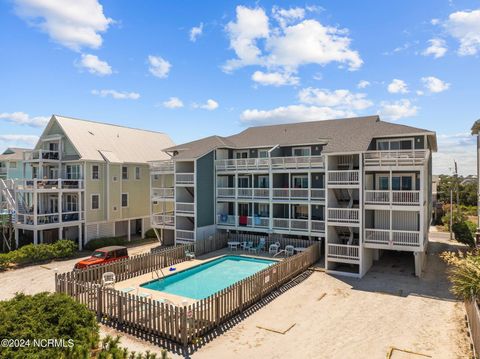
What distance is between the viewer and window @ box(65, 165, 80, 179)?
30.0 m

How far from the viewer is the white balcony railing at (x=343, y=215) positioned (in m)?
20.6

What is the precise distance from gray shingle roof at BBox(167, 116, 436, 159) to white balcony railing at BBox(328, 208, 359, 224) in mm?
3921

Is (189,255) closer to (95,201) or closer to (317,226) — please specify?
(317,226)

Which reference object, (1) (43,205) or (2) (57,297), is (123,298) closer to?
(2) (57,297)

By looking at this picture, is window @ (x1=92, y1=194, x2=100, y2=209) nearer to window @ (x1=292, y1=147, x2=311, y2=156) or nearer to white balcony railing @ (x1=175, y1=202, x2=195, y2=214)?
white balcony railing @ (x1=175, y1=202, x2=195, y2=214)

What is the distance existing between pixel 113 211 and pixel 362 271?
23.0 metres

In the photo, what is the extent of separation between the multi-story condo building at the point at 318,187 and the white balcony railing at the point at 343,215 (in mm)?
63

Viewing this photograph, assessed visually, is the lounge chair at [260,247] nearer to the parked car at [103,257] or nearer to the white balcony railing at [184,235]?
the white balcony railing at [184,235]

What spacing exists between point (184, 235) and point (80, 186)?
10443 millimetres

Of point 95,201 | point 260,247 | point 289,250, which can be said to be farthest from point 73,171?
point 289,250

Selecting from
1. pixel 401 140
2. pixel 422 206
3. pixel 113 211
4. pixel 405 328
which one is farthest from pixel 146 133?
pixel 405 328

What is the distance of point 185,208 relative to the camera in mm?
27672

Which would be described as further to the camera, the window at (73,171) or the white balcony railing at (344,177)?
the window at (73,171)

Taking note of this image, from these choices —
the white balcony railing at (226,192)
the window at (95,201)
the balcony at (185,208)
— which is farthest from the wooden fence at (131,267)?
the window at (95,201)
